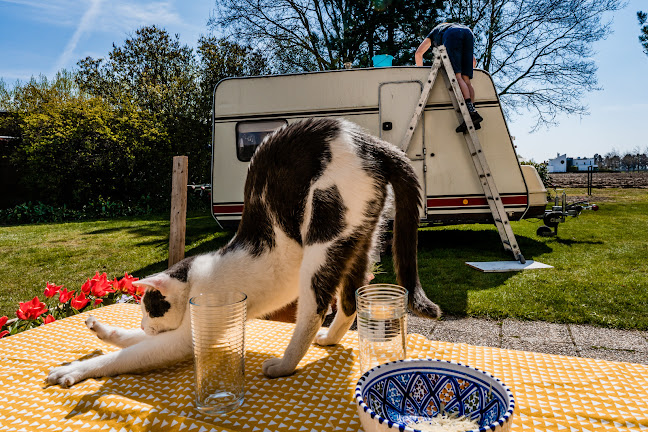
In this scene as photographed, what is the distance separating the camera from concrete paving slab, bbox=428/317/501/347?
331 cm

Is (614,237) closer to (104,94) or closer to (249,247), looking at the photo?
(249,247)

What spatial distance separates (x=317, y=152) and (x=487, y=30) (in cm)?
1373

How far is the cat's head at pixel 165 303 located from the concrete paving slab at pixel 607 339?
9.88 feet

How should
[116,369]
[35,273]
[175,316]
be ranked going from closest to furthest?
[116,369] < [175,316] < [35,273]

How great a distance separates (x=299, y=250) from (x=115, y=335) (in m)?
0.97

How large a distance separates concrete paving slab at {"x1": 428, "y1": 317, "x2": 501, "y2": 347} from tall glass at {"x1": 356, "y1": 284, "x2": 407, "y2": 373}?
6.95 ft

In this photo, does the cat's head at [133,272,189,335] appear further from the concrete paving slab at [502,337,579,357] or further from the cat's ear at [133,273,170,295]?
the concrete paving slab at [502,337,579,357]

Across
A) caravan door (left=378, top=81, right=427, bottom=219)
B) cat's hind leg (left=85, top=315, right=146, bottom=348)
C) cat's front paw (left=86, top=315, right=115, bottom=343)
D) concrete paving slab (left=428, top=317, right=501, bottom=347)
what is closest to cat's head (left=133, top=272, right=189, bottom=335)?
cat's hind leg (left=85, top=315, right=146, bottom=348)

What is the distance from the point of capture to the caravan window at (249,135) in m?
6.23

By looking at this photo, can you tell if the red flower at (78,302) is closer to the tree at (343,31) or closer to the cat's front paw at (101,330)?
the cat's front paw at (101,330)

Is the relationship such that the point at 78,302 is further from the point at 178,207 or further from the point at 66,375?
the point at 66,375

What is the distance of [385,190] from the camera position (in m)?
1.75

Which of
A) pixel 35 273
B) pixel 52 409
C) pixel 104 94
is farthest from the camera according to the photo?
pixel 104 94

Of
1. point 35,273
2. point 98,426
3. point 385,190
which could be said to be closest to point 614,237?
point 385,190
